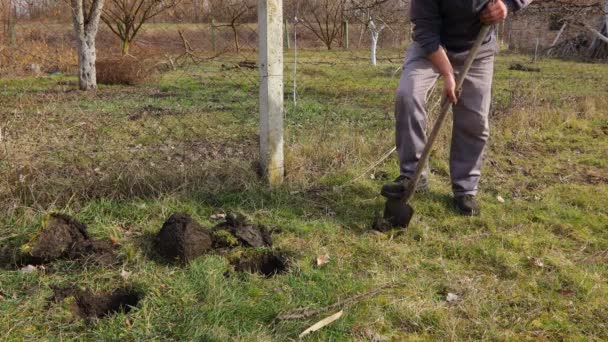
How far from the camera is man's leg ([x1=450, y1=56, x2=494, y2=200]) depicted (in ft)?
12.1

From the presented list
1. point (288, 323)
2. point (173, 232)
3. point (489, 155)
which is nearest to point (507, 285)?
point (288, 323)

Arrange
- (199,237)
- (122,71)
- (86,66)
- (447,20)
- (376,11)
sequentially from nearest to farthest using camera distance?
(199,237) → (447,20) → (376,11) → (86,66) → (122,71)

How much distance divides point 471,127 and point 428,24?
0.84m

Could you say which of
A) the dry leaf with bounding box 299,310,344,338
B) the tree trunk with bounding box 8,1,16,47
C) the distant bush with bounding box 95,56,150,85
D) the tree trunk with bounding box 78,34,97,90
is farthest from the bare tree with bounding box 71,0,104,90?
the dry leaf with bounding box 299,310,344,338

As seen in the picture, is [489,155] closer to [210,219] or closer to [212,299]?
[210,219]

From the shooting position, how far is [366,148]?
195 inches

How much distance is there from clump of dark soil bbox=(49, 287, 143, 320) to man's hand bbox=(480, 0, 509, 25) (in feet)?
8.35

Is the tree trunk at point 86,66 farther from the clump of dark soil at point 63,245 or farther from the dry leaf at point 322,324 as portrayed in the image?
the dry leaf at point 322,324

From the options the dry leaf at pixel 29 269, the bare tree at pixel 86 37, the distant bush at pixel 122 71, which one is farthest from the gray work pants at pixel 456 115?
the distant bush at pixel 122 71

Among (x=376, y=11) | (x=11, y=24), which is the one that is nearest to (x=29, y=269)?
(x=376, y=11)

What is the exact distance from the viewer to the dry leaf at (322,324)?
235 cm

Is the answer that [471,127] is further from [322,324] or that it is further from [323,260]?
[322,324]

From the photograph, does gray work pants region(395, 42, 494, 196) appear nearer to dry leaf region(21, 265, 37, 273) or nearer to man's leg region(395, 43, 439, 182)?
man's leg region(395, 43, 439, 182)

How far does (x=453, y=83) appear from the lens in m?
3.24
